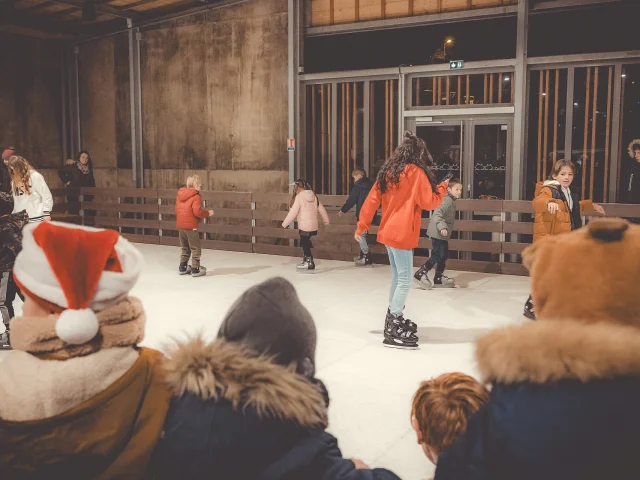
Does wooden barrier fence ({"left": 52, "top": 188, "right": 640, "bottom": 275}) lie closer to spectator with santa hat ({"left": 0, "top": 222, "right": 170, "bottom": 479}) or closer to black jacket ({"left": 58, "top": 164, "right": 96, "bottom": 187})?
black jacket ({"left": 58, "top": 164, "right": 96, "bottom": 187})

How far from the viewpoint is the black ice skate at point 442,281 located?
858 cm

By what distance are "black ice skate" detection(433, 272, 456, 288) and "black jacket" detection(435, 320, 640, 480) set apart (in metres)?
7.11

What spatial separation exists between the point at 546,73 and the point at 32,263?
Result: 31.6ft

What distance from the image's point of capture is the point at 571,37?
9.92 m

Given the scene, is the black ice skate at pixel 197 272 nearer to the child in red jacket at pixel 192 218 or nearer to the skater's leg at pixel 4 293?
the child in red jacket at pixel 192 218

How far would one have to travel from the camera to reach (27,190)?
712 cm

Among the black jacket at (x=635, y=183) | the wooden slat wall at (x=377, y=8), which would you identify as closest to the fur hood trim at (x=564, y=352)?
the black jacket at (x=635, y=183)

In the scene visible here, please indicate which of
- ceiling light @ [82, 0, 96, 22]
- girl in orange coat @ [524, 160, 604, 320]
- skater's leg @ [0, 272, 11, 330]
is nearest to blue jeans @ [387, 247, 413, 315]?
girl in orange coat @ [524, 160, 604, 320]

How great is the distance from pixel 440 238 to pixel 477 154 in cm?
283

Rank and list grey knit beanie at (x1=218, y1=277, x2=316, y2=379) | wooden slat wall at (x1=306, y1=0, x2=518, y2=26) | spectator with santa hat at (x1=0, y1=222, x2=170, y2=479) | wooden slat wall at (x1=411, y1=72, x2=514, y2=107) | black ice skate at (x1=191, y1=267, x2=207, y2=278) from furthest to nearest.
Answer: wooden slat wall at (x1=306, y1=0, x2=518, y2=26), wooden slat wall at (x1=411, y1=72, x2=514, y2=107), black ice skate at (x1=191, y1=267, x2=207, y2=278), grey knit beanie at (x1=218, y1=277, x2=316, y2=379), spectator with santa hat at (x1=0, y1=222, x2=170, y2=479)

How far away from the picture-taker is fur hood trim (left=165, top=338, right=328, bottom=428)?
5.69 feet

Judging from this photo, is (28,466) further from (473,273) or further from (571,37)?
(571,37)

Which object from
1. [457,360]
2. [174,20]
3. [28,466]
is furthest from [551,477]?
[174,20]

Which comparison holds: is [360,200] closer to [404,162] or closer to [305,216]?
[305,216]
